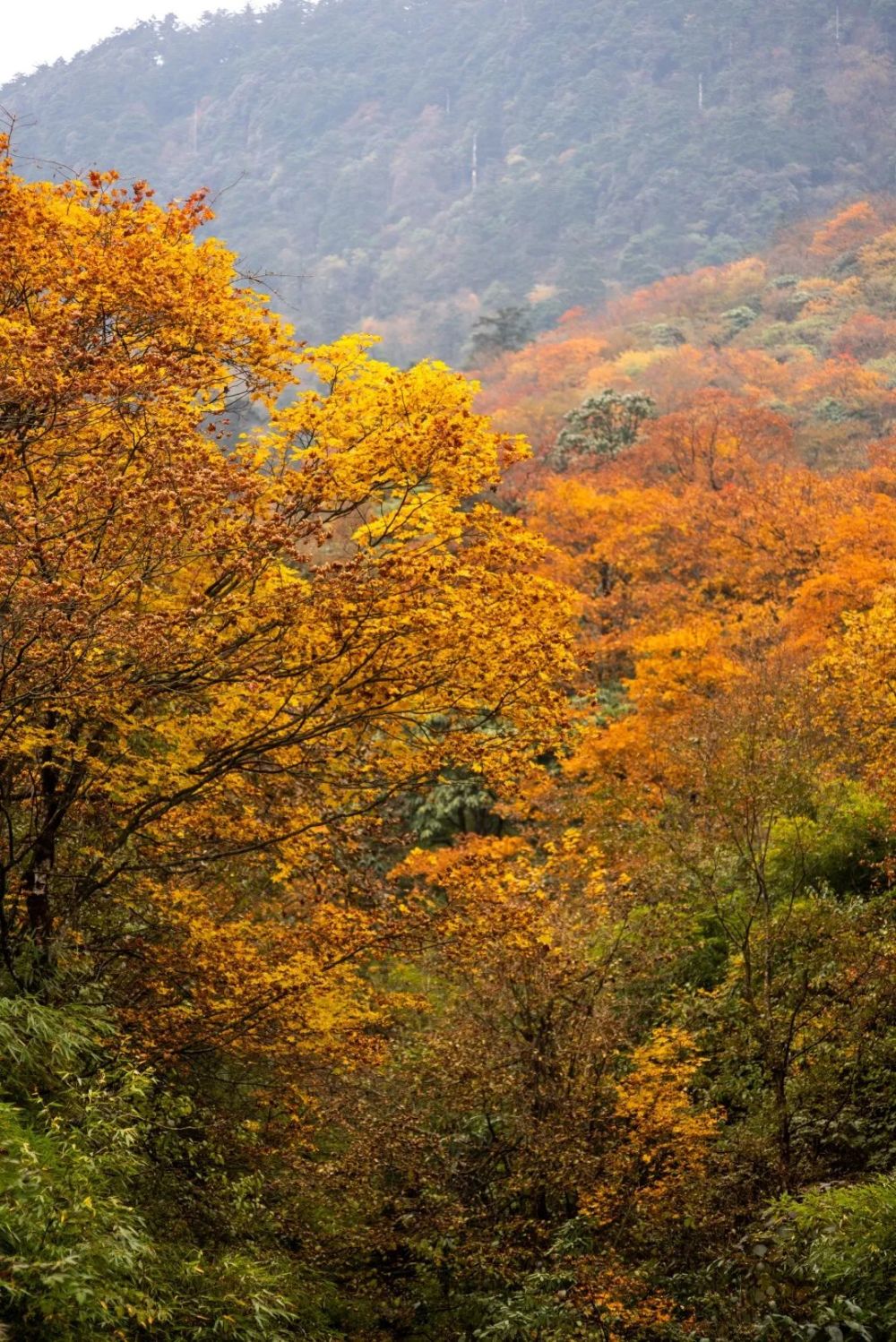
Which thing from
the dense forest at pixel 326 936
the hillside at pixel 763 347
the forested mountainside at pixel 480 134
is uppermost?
the forested mountainside at pixel 480 134

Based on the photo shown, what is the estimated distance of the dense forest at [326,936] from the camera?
7512 millimetres

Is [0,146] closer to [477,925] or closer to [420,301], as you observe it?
[477,925]

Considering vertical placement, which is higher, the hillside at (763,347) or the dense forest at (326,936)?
the hillside at (763,347)

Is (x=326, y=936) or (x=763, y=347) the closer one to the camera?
(x=326, y=936)

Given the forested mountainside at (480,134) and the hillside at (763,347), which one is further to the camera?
the forested mountainside at (480,134)

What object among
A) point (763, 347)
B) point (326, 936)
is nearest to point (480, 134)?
point (763, 347)

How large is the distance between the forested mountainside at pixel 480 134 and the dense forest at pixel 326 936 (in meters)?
91.2

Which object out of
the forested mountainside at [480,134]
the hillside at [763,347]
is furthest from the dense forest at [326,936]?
the forested mountainside at [480,134]

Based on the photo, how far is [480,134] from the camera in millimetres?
135625

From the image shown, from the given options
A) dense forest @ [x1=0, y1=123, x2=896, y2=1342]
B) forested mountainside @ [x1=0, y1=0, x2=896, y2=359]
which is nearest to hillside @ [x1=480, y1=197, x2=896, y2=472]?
forested mountainside @ [x1=0, y1=0, x2=896, y2=359]

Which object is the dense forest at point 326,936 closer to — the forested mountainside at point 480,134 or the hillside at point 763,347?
the hillside at point 763,347

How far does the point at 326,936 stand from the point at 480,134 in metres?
138

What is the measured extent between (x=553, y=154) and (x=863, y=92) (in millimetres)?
29454

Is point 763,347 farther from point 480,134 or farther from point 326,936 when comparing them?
point 480,134
